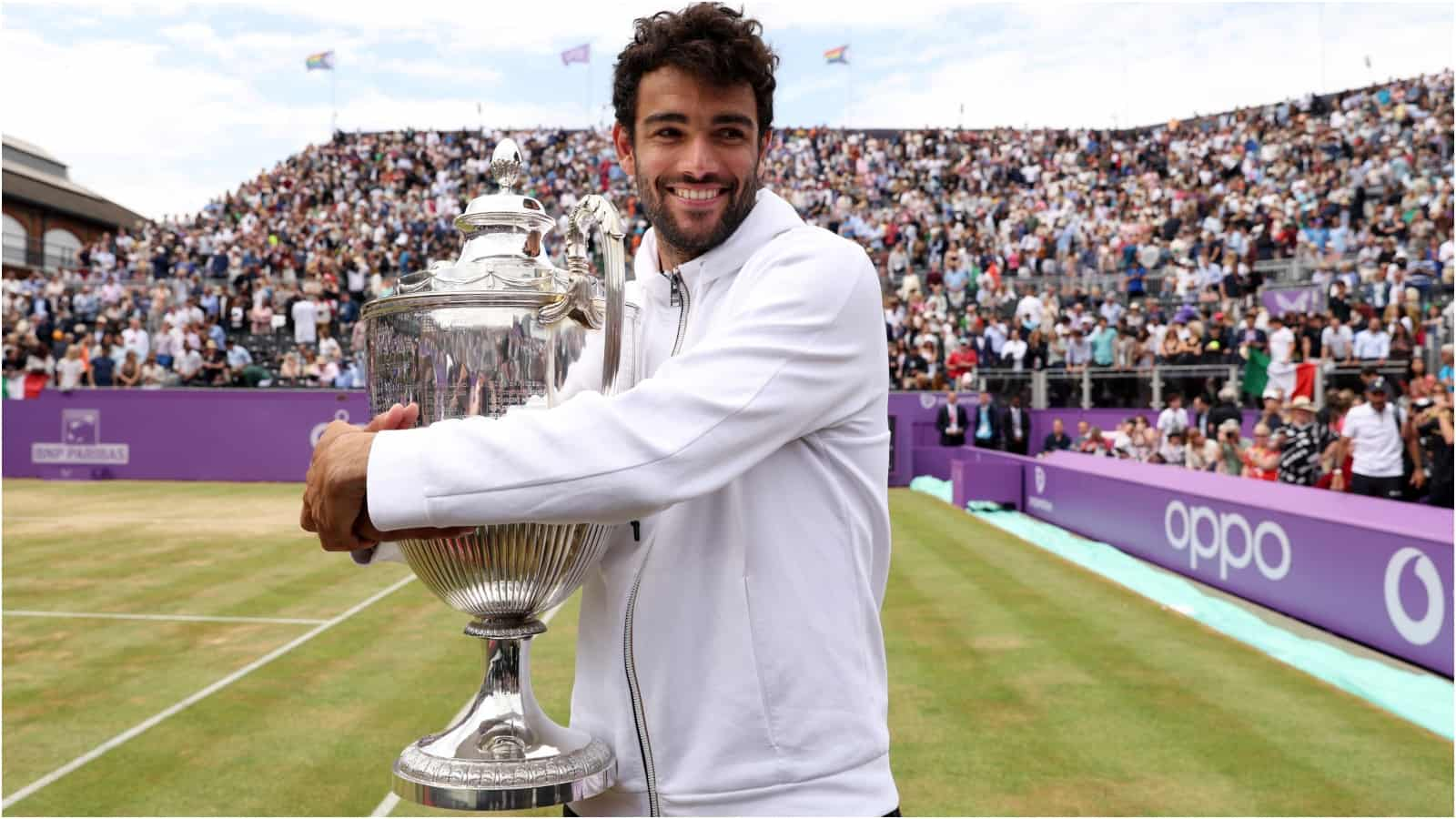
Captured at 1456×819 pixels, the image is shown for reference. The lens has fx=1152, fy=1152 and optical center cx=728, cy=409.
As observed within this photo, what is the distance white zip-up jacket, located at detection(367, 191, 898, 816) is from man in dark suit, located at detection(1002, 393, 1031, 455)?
14117 mm

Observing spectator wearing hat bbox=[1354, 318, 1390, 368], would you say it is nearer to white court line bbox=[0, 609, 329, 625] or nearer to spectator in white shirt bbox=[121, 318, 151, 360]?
white court line bbox=[0, 609, 329, 625]

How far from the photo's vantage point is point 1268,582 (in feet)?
24.4

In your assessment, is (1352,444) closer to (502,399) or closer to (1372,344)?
(1372,344)

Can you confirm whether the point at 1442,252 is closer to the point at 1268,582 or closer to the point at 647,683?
the point at 1268,582

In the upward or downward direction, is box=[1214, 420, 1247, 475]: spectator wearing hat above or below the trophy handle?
below

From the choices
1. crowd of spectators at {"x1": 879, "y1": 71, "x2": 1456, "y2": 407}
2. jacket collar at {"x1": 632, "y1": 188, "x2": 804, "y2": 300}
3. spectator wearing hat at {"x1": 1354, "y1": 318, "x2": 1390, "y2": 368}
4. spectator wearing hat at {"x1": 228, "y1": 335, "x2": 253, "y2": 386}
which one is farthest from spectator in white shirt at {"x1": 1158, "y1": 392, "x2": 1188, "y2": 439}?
spectator wearing hat at {"x1": 228, "y1": 335, "x2": 253, "y2": 386}

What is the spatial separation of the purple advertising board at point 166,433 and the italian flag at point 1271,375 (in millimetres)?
11889

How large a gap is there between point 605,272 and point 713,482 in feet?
1.01

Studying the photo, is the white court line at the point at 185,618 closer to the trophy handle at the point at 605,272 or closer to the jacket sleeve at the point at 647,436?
the trophy handle at the point at 605,272

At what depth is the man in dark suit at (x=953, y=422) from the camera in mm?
15898

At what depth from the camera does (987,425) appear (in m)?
15.4

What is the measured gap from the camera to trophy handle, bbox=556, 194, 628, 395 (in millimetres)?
1400

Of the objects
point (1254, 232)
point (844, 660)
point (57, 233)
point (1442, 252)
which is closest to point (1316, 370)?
point (1442, 252)

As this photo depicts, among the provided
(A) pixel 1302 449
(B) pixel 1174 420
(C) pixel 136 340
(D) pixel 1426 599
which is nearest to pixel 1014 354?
(B) pixel 1174 420
